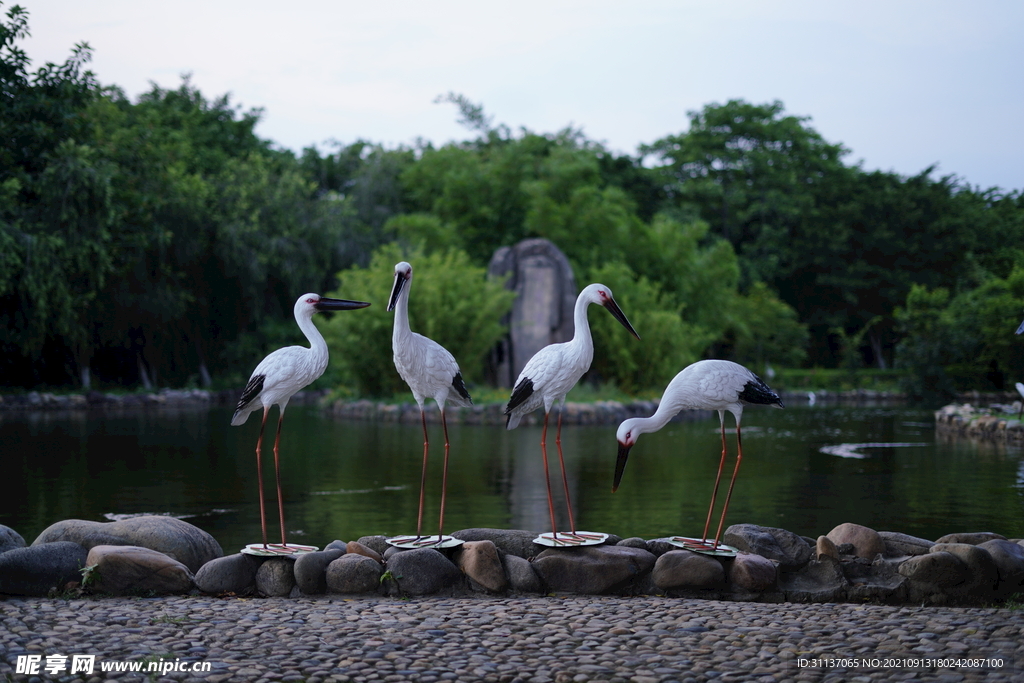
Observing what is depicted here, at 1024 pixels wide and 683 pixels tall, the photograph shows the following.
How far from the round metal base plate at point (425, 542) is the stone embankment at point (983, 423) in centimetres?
1181

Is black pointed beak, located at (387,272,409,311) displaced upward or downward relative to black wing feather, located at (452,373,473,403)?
upward

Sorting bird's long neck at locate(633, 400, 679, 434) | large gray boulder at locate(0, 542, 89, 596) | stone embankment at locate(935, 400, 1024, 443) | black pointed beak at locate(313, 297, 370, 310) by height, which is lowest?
large gray boulder at locate(0, 542, 89, 596)

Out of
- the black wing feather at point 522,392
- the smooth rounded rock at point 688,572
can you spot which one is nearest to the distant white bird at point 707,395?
the smooth rounded rock at point 688,572

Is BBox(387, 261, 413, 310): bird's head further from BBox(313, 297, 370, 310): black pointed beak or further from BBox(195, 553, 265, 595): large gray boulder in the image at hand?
BBox(195, 553, 265, 595): large gray boulder

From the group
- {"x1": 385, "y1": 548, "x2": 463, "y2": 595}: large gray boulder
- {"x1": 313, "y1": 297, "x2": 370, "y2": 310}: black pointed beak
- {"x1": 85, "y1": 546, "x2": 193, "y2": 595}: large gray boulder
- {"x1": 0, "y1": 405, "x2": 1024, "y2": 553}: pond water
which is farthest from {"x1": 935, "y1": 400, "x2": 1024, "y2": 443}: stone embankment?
{"x1": 85, "y1": 546, "x2": 193, "y2": 595}: large gray boulder

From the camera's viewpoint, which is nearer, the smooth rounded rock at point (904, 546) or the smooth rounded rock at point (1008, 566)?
the smooth rounded rock at point (1008, 566)

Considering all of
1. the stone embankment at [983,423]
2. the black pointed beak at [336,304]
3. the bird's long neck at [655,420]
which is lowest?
the stone embankment at [983,423]

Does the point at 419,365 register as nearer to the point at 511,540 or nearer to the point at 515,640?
the point at 511,540

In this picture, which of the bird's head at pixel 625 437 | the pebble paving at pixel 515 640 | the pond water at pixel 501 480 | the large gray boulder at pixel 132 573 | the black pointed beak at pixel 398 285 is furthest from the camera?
the pond water at pixel 501 480

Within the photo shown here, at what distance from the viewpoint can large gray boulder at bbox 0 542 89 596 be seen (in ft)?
15.8

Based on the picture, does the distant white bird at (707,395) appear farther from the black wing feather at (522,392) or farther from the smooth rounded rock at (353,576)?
the smooth rounded rock at (353,576)

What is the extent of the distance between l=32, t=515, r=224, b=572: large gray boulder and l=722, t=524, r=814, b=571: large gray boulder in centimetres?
311

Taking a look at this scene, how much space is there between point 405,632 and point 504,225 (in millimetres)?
22754

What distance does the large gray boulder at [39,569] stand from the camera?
15.8 feet
